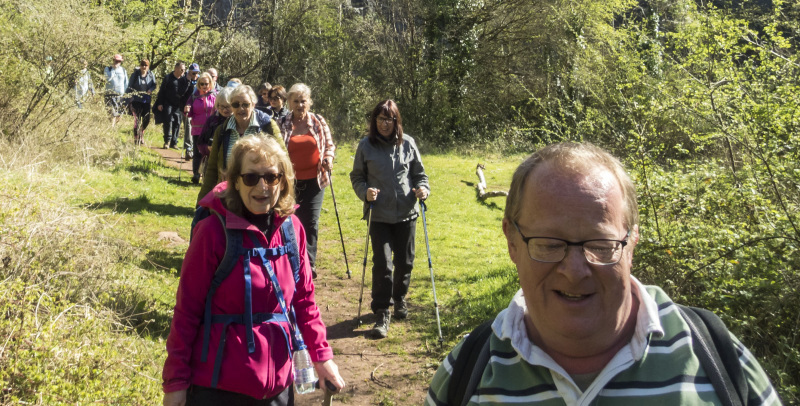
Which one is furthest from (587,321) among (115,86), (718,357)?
(115,86)

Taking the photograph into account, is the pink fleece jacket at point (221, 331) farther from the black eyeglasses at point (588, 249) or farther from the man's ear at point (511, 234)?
the black eyeglasses at point (588, 249)

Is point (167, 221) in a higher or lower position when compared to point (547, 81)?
lower

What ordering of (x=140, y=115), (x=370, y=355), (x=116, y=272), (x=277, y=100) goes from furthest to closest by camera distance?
(x=140, y=115) < (x=277, y=100) < (x=370, y=355) < (x=116, y=272)

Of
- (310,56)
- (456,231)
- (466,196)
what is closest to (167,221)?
(456,231)

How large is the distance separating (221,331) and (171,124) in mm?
13835

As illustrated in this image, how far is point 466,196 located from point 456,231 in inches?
134

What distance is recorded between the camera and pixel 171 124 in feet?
52.1

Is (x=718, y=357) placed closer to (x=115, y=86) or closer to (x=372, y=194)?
(x=372, y=194)

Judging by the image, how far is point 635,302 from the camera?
6.36 ft

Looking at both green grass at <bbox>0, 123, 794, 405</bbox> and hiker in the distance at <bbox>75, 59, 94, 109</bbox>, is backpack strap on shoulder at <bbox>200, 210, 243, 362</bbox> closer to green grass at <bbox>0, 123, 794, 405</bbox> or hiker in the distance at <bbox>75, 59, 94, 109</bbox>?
green grass at <bbox>0, 123, 794, 405</bbox>

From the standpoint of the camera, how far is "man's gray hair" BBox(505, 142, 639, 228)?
189 cm

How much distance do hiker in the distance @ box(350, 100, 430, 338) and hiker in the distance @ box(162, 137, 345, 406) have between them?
3.21 m

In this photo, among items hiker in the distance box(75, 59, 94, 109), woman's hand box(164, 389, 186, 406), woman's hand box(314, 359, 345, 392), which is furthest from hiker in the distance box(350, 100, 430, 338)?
hiker in the distance box(75, 59, 94, 109)

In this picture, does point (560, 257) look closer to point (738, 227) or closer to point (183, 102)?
point (738, 227)
